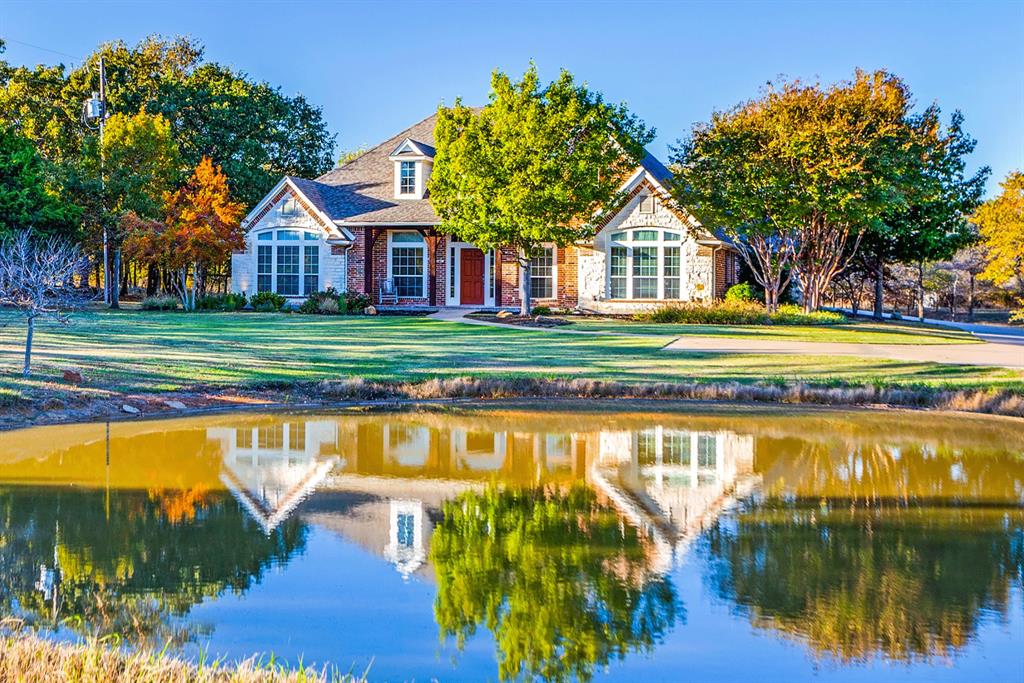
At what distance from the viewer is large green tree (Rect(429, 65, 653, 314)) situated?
1309 inches

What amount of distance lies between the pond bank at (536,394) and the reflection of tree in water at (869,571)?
7.76 meters

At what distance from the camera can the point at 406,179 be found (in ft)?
134

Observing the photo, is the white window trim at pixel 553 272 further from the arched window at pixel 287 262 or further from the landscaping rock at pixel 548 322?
the arched window at pixel 287 262

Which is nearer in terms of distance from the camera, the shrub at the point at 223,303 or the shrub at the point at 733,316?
the shrub at the point at 733,316

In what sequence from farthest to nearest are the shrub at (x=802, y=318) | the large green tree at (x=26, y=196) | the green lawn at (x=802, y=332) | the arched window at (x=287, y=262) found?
the arched window at (x=287, y=262) < the large green tree at (x=26, y=196) < the shrub at (x=802, y=318) < the green lawn at (x=802, y=332)

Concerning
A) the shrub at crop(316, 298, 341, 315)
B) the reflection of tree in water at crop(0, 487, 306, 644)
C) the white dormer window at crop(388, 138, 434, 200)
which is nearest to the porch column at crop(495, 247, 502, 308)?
the white dormer window at crop(388, 138, 434, 200)

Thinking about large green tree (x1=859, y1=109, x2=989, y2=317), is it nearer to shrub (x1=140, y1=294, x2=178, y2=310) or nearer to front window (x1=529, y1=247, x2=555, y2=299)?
front window (x1=529, y1=247, x2=555, y2=299)

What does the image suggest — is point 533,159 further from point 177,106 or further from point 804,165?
point 177,106

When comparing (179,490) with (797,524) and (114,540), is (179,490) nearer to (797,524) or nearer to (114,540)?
(114,540)

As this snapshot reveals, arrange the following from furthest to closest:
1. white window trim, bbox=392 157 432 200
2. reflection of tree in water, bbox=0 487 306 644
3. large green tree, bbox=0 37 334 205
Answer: large green tree, bbox=0 37 334 205
white window trim, bbox=392 157 432 200
reflection of tree in water, bbox=0 487 306 644

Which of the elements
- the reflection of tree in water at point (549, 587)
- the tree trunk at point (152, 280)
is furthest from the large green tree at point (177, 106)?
the reflection of tree in water at point (549, 587)

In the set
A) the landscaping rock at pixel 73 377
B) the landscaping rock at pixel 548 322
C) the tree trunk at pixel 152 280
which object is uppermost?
the tree trunk at pixel 152 280

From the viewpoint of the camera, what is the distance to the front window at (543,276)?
3841cm

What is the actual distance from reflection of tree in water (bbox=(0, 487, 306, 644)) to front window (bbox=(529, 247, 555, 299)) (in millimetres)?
28870
